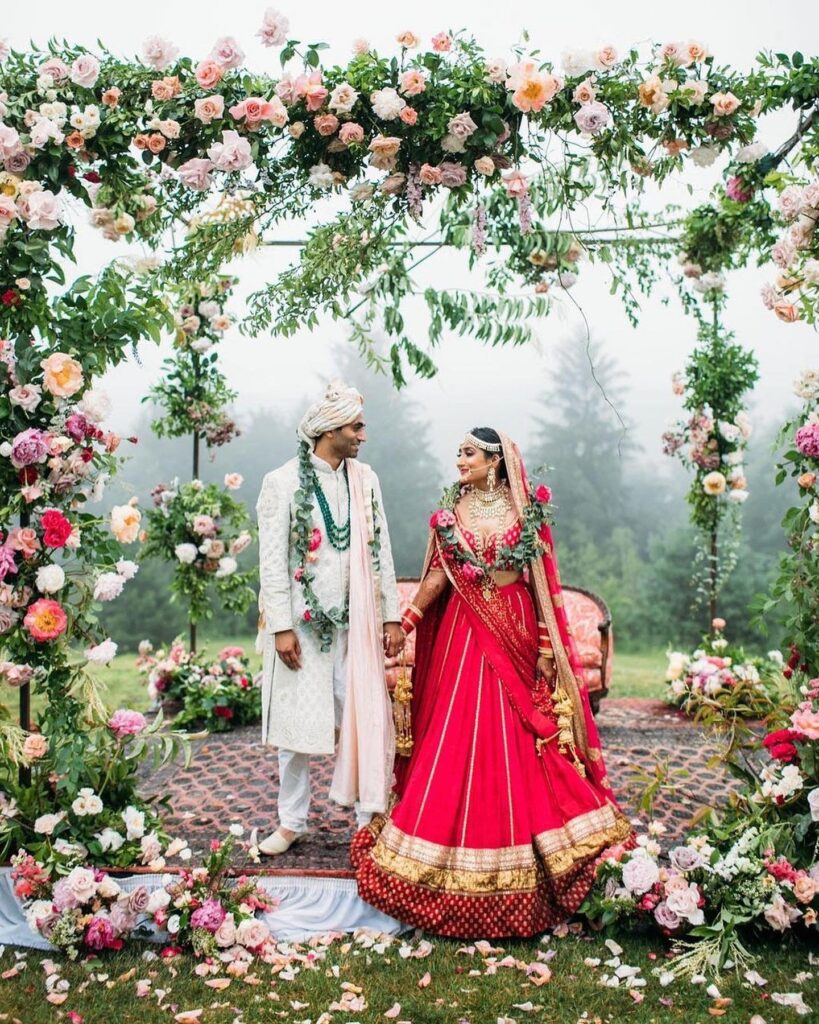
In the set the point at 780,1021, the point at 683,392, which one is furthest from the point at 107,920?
the point at 683,392

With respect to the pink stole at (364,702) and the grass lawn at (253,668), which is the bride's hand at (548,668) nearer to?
the pink stole at (364,702)

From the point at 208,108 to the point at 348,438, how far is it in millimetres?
1397

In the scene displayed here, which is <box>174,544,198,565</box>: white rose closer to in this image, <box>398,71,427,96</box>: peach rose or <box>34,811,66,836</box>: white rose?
<box>34,811,66,836</box>: white rose

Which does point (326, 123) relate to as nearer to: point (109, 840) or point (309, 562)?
point (309, 562)

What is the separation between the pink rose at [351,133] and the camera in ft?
12.4

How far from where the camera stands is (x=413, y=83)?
3711mm

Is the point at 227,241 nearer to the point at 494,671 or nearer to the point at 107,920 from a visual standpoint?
the point at 494,671

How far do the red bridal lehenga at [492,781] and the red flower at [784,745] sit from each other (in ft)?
2.18

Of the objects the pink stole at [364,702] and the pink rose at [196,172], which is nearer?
the pink rose at [196,172]

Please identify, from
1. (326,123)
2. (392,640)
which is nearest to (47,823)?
(392,640)

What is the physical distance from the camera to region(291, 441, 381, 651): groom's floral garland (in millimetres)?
4012

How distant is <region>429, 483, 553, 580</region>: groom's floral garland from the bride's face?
0.18 m

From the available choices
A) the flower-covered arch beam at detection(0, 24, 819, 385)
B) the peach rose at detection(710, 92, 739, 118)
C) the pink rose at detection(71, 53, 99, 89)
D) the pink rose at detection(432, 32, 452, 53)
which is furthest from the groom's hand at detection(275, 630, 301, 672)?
the peach rose at detection(710, 92, 739, 118)

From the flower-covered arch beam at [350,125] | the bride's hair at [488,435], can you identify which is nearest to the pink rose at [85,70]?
the flower-covered arch beam at [350,125]
